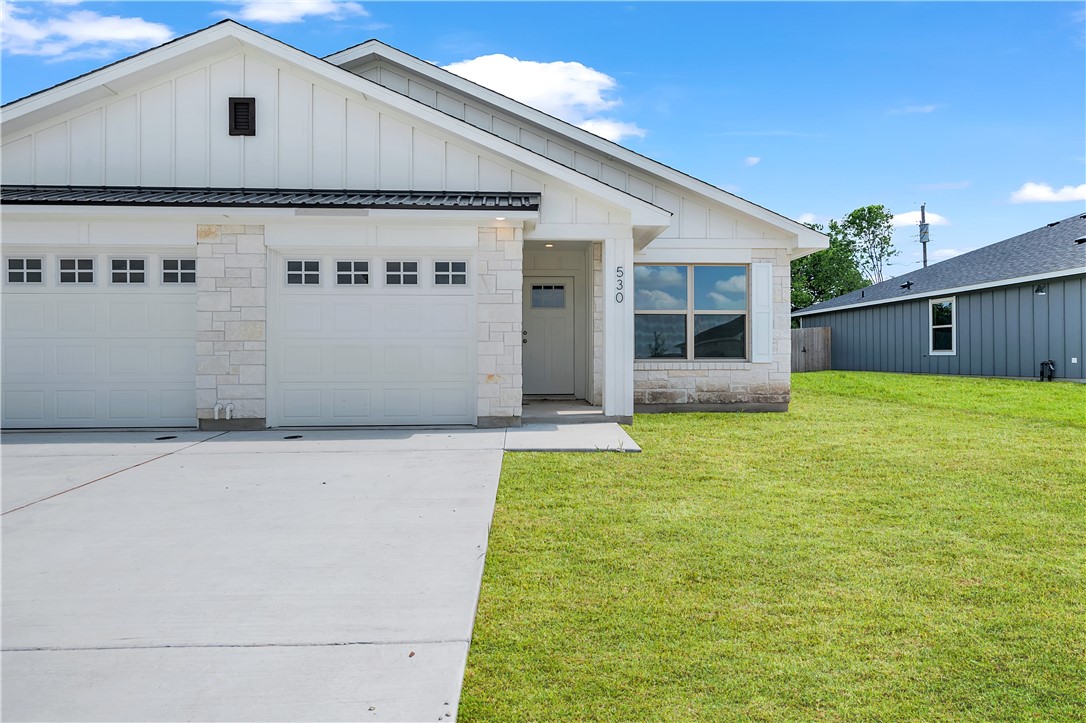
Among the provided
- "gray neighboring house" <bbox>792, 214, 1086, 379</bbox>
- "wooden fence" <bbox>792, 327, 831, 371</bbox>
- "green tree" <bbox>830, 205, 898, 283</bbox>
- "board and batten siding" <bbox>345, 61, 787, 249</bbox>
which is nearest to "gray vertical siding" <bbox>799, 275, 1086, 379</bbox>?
"gray neighboring house" <bbox>792, 214, 1086, 379</bbox>

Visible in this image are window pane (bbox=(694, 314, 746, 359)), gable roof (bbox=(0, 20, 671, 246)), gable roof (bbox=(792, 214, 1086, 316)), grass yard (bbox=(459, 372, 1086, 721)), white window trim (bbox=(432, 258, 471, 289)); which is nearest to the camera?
grass yard (bbox=(459, 372, 1086, 721))

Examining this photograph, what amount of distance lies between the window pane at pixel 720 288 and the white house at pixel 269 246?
263 cm

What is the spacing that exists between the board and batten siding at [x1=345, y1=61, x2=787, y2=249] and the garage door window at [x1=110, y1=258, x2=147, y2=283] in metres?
5.36

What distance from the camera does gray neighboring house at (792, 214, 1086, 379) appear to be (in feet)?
52.4

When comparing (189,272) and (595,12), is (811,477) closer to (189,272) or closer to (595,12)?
(189,272)

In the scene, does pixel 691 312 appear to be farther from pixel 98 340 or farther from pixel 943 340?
pixel 943 340

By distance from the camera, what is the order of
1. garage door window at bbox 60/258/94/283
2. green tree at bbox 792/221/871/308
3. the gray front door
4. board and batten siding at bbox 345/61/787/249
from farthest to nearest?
green tree at bbox 792/221/871/308 < the gray front door < board and batten siding at bbox 345/61/787/249 < garage door window at bbox 60/258/94/283

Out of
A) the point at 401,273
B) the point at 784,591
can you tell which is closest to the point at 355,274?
the point at 401,273

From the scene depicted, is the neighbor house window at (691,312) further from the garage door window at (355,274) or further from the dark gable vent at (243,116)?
the dark gable vent at (243,116)

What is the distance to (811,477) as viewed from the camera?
19.9 feet

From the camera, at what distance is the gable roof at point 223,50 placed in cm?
871

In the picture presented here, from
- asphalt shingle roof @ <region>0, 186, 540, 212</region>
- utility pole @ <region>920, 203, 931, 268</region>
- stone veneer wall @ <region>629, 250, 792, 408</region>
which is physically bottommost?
stone veneer wall @ <region>629, 250, 792, 408</region>

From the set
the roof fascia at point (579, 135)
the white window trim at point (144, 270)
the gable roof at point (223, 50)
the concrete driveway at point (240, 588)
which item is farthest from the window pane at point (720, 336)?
the white window trim at point (144, 270)

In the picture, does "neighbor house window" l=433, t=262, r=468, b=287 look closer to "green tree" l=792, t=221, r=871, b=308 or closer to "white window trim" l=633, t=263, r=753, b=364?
"white window trim" l=633, t=263, r=753, b=364
